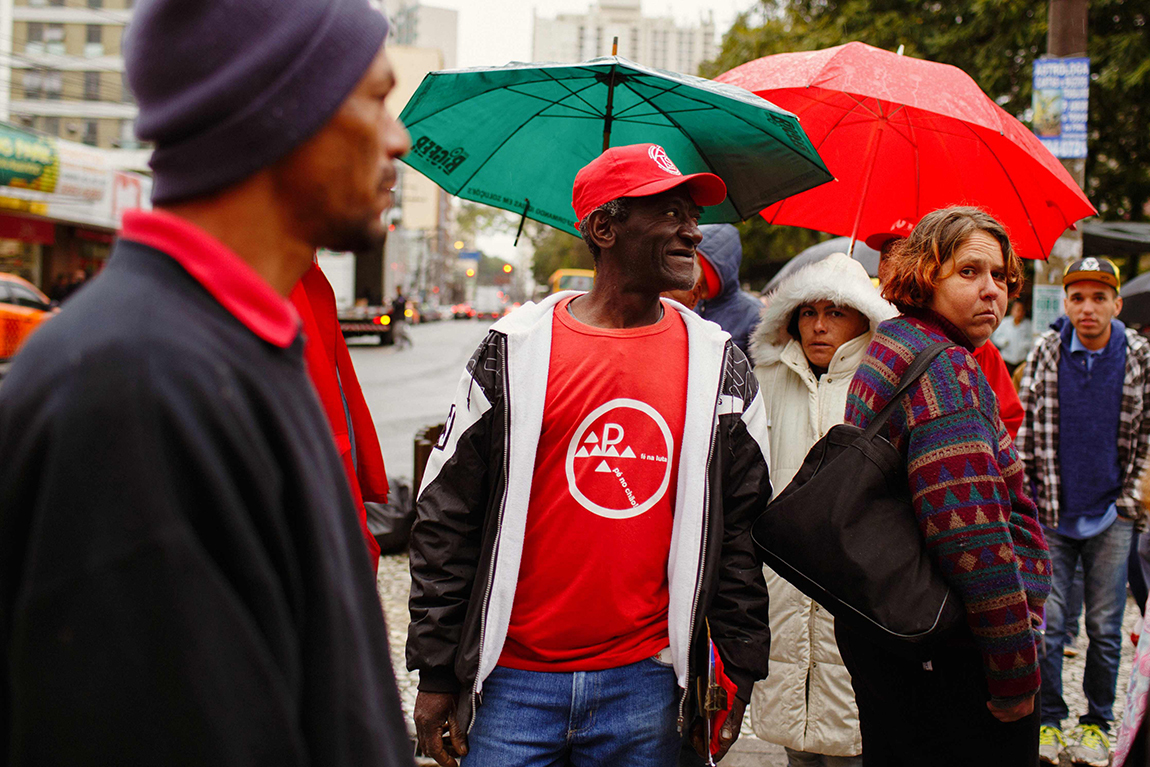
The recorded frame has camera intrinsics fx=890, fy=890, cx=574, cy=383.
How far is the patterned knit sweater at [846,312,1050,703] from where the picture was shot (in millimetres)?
2148

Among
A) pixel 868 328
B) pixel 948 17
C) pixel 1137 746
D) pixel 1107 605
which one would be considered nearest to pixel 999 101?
pixel 948 17

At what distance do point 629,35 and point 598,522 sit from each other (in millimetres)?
168396

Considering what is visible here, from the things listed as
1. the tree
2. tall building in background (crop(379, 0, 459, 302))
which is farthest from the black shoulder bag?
tall building in background (crop(379, 0, 459, 302))

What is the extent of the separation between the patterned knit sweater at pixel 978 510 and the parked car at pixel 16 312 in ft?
43.7

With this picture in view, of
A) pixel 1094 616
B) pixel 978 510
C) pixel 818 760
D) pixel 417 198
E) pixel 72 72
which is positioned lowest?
pixel 818 760

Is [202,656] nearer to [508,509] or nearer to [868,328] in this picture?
[508,509]

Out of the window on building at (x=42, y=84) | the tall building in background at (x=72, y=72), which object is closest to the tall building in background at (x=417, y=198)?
the tall building in background at (x=72, y=72)

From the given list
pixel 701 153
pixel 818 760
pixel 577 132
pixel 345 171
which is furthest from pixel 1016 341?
pixel 345 171

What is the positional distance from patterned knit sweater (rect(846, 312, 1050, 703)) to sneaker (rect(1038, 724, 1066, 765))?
2.32 metres

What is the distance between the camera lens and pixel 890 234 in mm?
3570

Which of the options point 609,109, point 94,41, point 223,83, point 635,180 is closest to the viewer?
point 223,83

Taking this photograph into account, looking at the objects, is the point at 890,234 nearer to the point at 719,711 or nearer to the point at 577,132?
the point at 577,132

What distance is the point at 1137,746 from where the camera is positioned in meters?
1.91

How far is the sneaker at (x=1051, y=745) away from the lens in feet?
13.4
